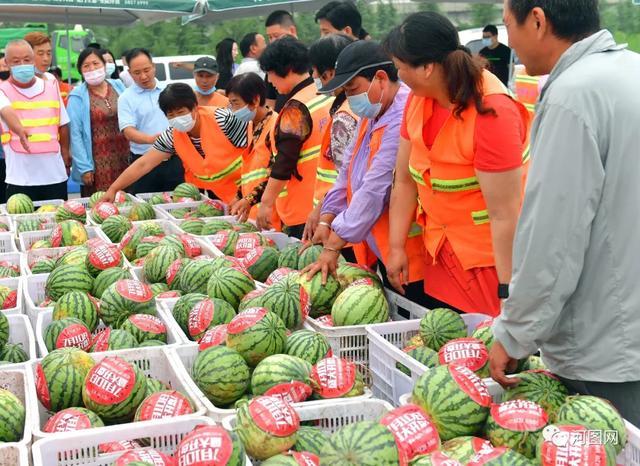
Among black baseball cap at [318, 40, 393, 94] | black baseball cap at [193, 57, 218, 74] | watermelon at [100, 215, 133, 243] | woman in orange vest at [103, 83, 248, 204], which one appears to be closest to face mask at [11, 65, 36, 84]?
black baseball cap at [193, 57, 218, 74]

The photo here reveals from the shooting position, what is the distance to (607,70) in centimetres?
211

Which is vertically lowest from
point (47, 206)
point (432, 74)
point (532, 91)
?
point (47, 206)

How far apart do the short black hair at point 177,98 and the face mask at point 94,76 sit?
2386mm

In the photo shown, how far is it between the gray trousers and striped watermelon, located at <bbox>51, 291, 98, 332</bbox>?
6.78 feet

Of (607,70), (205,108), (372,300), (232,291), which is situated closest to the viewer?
(607,70)

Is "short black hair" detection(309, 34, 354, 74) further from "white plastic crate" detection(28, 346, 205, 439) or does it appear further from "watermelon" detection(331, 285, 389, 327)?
"white plastic crate" detection(28, 346, 205, 439)

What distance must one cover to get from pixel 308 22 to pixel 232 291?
85.1ft

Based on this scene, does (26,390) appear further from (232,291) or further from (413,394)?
(413,394)

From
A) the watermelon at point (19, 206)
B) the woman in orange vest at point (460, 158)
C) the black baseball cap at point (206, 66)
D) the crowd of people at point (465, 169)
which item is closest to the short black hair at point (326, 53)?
the crowd of people at point (465, 169)

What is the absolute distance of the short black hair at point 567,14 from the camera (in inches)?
85.4

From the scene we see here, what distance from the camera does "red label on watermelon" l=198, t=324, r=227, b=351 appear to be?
2930mm

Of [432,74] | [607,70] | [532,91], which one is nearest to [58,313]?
[432,74]

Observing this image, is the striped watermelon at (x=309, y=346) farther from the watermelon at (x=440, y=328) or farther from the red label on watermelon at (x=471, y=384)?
the red label on watermelon at (x=471, y=384)

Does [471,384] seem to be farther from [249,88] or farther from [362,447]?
[249,88]
